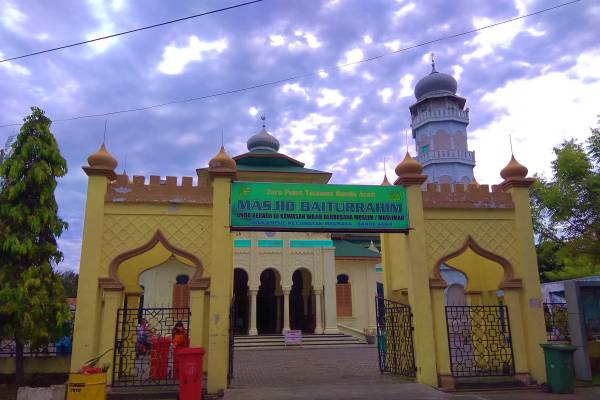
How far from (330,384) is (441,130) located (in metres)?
28.4

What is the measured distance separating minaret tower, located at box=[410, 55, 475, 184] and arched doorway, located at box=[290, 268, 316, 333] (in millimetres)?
13676

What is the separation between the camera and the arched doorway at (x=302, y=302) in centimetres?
2412

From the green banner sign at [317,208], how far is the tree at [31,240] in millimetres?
3837

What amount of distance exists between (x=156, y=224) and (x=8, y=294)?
297 cm

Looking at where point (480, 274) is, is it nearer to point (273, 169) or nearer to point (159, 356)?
point (159, 356)

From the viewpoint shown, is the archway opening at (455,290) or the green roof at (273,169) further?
the archway opening at (455,290)

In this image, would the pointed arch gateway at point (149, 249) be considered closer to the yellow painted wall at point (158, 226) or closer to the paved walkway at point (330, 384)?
the yellow painted wall at point (158, 226)

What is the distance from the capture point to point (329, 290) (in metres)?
22.7

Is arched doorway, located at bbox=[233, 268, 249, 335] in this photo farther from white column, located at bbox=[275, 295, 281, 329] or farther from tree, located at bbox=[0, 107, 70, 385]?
tree, located at bbox=[0, 107, 70, 385]

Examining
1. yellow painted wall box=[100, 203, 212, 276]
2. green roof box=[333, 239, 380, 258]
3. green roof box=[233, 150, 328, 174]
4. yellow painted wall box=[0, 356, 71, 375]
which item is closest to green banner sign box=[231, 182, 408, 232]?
yellow painted wall box=[100, 203, 212, 276]

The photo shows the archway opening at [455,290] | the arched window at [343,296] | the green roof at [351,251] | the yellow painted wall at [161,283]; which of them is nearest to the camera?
the yellow painted wall at [161,283]

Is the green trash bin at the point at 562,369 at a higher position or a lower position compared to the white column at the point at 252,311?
lower

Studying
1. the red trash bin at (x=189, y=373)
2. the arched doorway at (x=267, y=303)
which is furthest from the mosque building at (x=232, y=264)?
the arched doorway at (x=267, y=303)

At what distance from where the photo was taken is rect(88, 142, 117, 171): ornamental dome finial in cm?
965
